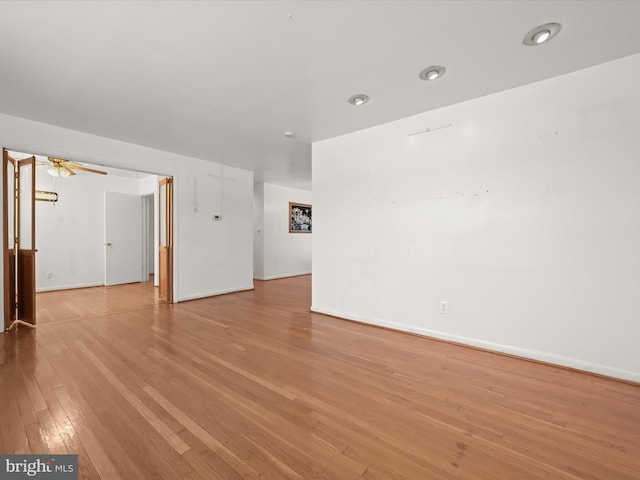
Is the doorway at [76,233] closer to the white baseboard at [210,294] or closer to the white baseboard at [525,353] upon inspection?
the white baseboard at [210,294]

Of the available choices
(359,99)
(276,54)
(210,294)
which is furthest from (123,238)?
(359,99)

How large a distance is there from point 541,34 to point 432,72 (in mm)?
775

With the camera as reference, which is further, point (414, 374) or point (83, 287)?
point (83, 287)

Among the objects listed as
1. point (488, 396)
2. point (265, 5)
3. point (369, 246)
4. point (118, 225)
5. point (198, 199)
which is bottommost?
point (488, 396)

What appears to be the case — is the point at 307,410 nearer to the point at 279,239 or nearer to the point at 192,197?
the point at 192,197

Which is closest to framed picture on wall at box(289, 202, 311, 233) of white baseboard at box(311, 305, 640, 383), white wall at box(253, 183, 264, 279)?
white wall at box(253, 183, 264, 279)

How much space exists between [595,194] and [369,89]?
227 centimetres

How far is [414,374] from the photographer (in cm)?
244

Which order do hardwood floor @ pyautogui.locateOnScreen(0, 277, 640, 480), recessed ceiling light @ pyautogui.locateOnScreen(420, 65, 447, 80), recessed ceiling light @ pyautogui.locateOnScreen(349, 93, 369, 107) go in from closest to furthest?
hardwood floor @ pyautogui.locateOnScreen(0, 277, 640, 480) < recessed ceiling light @ pyautogui.locateOnScreen(420, 65, 447, 80) < recessed ceiling light @ pyautogui.locateOnScreen(349, 93, 369, 107)

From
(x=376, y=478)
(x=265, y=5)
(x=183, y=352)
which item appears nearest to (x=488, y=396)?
(x=376, y=478)

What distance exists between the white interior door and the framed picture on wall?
164 inches

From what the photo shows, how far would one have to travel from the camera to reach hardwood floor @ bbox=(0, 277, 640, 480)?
1464 mm

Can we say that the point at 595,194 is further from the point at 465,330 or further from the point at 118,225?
the point at 118,225

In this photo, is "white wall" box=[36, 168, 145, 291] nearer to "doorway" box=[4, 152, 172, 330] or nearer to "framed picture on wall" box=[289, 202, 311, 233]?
"doorway" box=[4, 152, 172, 330]
